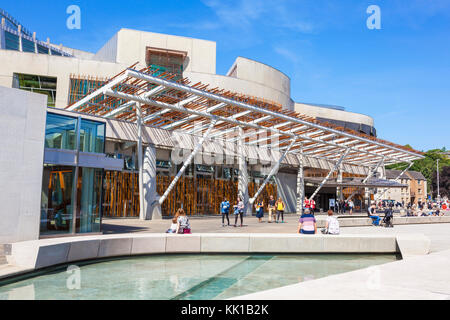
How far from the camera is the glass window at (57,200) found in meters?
12.0

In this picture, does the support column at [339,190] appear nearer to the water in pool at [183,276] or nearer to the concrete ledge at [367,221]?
the concrete ledge at [367,221]

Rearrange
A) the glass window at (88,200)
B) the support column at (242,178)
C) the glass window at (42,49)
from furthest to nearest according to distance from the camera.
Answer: the glass window at (42,49) < the support column at (242,178) < the glass window at (88,200)

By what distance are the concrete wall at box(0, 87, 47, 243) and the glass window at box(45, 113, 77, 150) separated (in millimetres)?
392

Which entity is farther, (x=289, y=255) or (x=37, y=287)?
(x=289, y=255)

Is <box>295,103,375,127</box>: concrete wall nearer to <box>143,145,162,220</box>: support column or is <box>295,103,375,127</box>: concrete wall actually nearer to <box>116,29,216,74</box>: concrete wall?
<box>116,29,216,74</box>: concrete wall

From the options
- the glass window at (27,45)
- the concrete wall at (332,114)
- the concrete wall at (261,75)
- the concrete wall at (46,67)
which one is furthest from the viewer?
the concrete wall at (332,114)

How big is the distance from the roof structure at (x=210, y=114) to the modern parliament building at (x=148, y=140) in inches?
3.8

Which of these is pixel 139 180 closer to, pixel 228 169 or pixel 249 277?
pixel 228 169

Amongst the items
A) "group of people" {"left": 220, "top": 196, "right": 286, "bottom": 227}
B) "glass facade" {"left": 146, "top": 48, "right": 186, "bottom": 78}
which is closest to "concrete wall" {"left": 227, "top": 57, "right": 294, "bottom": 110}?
"glass facade" {"left": 146, "top": 48, "right": 186, "bottom": 78}

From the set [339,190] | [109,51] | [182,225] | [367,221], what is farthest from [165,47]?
[182,225]

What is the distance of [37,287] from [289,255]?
22.9 feet

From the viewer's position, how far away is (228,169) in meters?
30.3

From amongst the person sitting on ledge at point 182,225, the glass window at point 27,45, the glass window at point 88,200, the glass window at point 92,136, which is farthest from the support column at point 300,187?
the glass window at point 27,45
